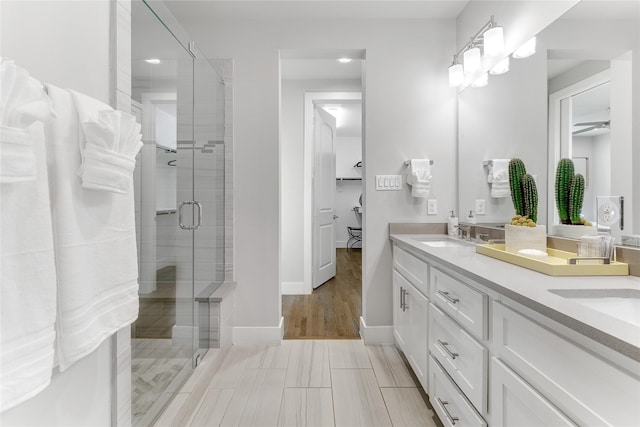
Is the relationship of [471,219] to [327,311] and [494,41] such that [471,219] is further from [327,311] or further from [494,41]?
[327,311]

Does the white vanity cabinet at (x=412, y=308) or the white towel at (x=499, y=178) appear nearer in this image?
the white vanity cabinet at (x=412, y=308)

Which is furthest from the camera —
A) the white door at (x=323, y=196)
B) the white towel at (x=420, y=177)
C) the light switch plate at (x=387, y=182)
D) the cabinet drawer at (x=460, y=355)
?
the white door at (x=323, y=196)

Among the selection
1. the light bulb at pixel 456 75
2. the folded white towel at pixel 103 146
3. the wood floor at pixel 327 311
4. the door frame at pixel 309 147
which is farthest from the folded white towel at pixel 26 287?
the door frame at pixel 309 147

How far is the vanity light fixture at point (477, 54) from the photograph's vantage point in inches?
74.9

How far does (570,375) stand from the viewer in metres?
0.72

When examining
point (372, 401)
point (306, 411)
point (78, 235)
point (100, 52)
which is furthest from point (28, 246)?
point (372, 401)

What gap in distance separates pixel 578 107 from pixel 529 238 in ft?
2.01

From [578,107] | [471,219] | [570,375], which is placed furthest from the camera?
[471,219]

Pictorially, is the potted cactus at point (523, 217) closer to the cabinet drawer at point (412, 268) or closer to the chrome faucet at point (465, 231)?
the cabinet drawer at point (412, 268)

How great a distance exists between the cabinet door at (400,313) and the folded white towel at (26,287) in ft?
5.76

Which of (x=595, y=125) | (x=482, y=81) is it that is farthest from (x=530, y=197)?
(x=482, y=81)

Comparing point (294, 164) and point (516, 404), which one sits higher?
point (294, 164)

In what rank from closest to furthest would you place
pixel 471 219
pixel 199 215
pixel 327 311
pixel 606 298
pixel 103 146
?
pixel 103 146
pixel 606 298
pixel 199 215
pixel 471 219
pixel 327 311

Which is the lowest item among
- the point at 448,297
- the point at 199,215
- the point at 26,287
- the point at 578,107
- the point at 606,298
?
the point at 448,297
